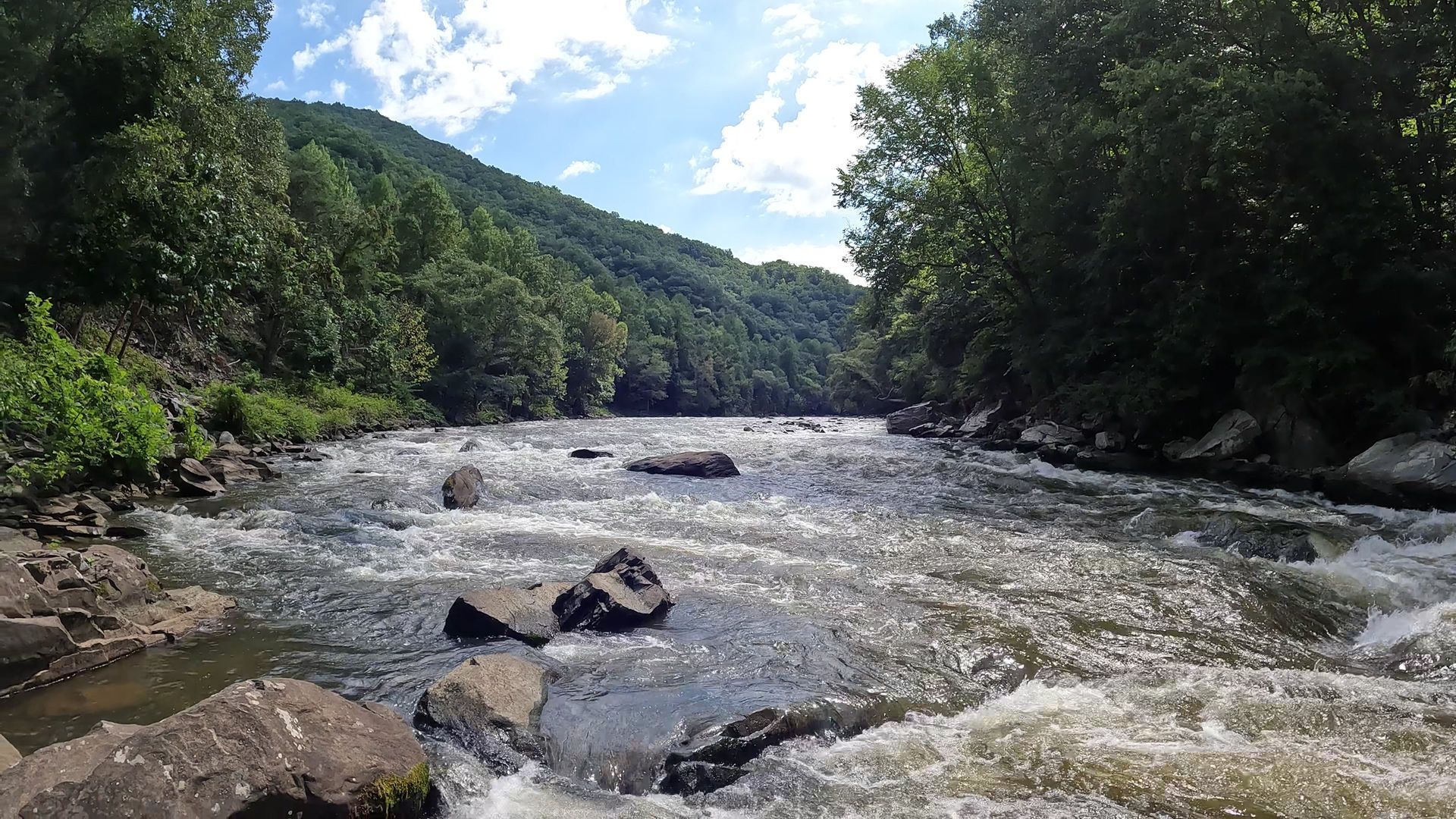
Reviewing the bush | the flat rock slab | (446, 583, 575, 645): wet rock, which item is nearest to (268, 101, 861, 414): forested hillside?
the bush

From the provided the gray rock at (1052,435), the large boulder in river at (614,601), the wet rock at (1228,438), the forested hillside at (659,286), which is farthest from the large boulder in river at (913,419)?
the forested hillside at (659,286)

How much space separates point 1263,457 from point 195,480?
2300cm

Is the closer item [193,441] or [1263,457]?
[193,441]

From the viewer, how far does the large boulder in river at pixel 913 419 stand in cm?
4108

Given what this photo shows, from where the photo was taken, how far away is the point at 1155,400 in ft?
65.0

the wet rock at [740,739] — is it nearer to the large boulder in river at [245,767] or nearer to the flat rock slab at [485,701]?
the flat rock slab at [485,701]

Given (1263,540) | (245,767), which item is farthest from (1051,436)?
(245,767)

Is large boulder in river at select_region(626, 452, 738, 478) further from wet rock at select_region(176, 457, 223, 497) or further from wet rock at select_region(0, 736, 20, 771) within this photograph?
wet rock at select_region(0, 736, 20, 771)

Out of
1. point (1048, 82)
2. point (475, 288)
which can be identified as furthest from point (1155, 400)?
point (475, 288)

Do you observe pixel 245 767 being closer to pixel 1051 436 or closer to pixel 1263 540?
pixel 1263 540

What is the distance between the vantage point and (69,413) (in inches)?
417

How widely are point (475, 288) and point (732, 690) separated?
1858 inches

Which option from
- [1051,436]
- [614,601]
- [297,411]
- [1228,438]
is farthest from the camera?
[297,411]

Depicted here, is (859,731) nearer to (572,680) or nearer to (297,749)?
(572,680)
